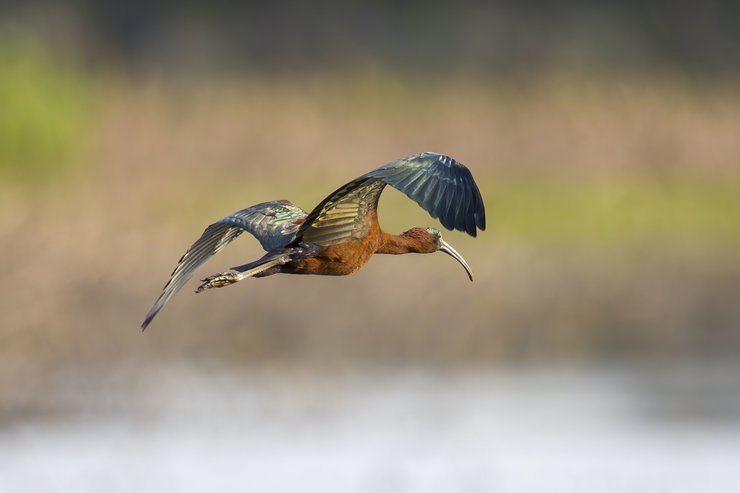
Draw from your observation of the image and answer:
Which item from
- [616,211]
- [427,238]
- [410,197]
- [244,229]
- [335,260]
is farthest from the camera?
[616,211]

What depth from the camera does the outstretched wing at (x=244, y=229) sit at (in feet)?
23.3

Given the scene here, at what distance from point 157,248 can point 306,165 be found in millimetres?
3482

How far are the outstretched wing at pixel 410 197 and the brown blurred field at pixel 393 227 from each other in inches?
260

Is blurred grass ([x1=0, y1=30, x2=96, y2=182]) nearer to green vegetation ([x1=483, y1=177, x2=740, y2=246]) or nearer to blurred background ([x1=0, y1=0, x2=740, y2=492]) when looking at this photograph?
blurred background ([x1=0, y1=0, x2=740, y2=492])

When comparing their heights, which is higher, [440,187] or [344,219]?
[440,187]

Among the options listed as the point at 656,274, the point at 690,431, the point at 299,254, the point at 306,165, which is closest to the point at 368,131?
the point at 306,165

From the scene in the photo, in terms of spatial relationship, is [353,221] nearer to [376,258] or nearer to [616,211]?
[376,258]

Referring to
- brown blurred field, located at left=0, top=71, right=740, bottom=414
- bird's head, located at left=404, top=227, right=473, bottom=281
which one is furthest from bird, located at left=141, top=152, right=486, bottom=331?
brown blurred field, located at left=0, top=71, right=740, bottom=414

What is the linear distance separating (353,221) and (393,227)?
9.35 metres

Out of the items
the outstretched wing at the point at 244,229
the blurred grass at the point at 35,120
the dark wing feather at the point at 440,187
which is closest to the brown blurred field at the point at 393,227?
the blurred grass at the point at 35,120

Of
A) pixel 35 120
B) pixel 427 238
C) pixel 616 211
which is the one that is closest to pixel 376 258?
pixel 616 211

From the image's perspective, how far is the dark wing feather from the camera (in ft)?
21.3

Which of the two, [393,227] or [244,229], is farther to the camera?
[393,227]

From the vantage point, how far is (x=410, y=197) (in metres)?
6.45
